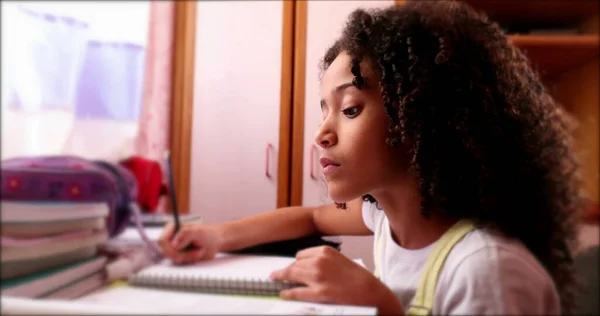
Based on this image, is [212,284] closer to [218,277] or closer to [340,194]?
[218,277]

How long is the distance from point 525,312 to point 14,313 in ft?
1.17

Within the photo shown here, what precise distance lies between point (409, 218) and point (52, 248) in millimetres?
311

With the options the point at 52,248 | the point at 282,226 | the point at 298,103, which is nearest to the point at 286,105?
the point at 298,103

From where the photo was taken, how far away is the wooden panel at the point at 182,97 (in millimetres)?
313

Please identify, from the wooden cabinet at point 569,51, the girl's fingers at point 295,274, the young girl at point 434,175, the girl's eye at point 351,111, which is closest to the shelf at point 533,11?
the wooden cabinet at point 569,51

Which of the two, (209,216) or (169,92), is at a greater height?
(169,92)

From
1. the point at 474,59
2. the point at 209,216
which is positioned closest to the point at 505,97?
the point at 474,59

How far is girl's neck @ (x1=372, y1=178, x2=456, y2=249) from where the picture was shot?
370 mm

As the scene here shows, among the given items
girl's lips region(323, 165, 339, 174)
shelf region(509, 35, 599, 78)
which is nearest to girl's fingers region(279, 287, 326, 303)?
girl's lips region(323, 165, 339, 174)

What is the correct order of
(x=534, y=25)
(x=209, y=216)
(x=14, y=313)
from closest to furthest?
(x=14, y=313) → (x=209, y=216) → (x=534, y=25)

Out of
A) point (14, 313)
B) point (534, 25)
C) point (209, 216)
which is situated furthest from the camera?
point (534, 25)

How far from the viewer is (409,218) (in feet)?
1.31

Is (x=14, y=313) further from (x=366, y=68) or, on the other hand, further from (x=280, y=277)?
(x=366, y=68)

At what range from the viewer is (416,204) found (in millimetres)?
380
